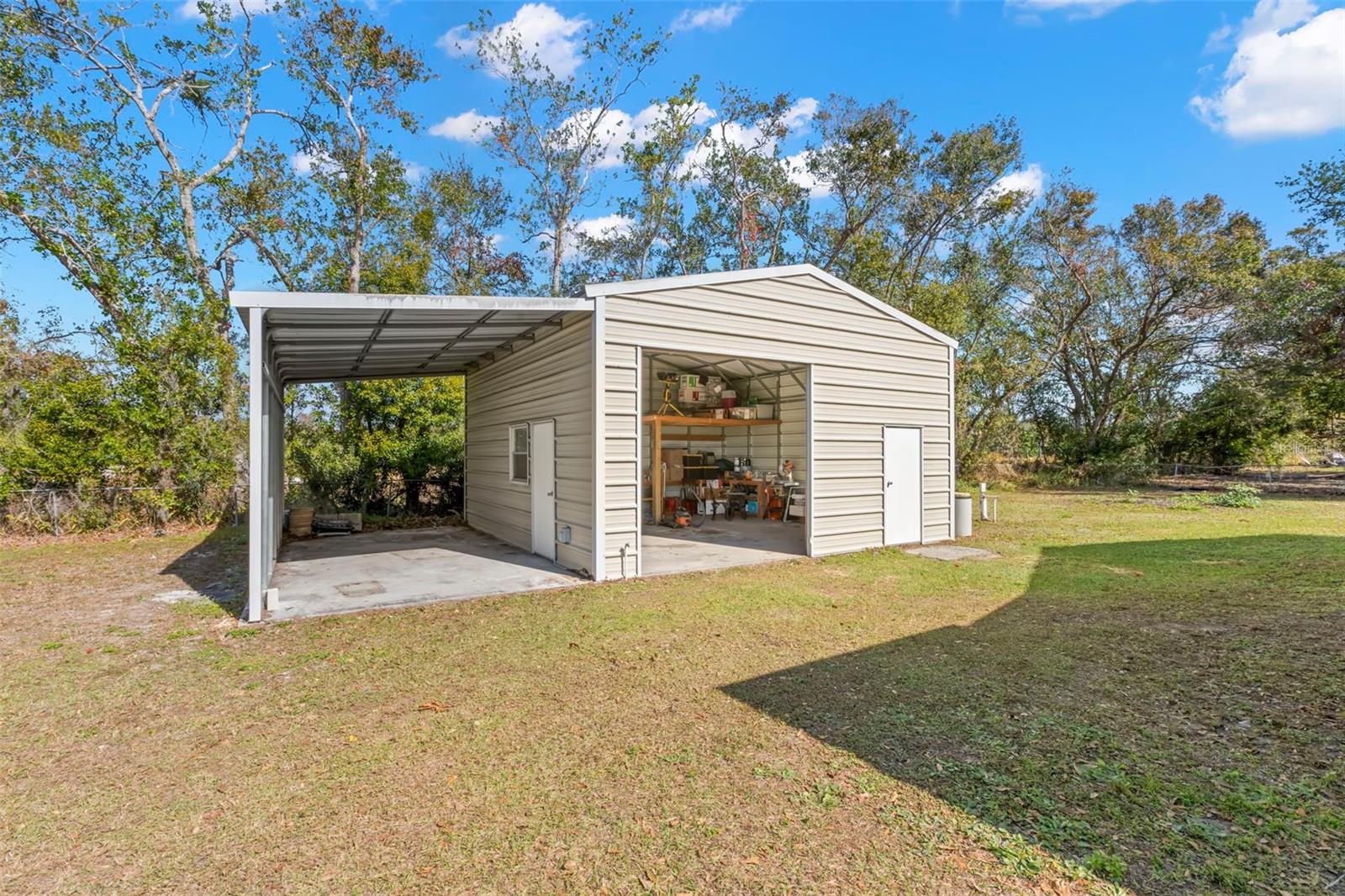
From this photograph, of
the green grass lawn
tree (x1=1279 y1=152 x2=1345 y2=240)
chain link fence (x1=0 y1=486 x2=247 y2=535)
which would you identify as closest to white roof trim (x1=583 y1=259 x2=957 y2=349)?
the green grass lawn

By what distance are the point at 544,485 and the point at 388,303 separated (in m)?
3.22

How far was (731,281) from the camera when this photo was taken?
7184 mm

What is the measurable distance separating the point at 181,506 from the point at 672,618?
10125mm

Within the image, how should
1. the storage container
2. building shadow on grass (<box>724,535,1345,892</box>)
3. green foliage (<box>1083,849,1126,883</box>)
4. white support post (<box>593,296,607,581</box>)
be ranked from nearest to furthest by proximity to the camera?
green foliage (<box>1083,849,1126,883</box>), building shadow on grass (<box>724,535,1345,892</box>), white support post (<box>593,296,607,581</box>), the storage container

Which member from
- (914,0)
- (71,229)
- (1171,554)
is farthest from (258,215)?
(1171,554)

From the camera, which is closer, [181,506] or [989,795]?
[989,795]

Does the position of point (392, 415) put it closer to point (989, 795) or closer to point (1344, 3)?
point (989, 795)

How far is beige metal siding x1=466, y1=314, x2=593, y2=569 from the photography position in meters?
6.68

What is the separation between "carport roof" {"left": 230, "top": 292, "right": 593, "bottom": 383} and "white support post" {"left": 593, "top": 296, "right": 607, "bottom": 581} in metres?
0.24

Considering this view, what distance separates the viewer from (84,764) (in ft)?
9.22

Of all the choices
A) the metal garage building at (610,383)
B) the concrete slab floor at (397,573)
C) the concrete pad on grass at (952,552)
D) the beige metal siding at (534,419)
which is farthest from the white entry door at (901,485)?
the concrete slab floor at (397,573)

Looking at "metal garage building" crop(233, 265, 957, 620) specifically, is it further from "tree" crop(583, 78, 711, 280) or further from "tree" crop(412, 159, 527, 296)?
"tree" crop(583, 78, 711, 280)

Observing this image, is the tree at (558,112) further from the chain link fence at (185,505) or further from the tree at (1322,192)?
the tree at (1322,192)

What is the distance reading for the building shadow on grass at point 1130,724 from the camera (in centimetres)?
221
